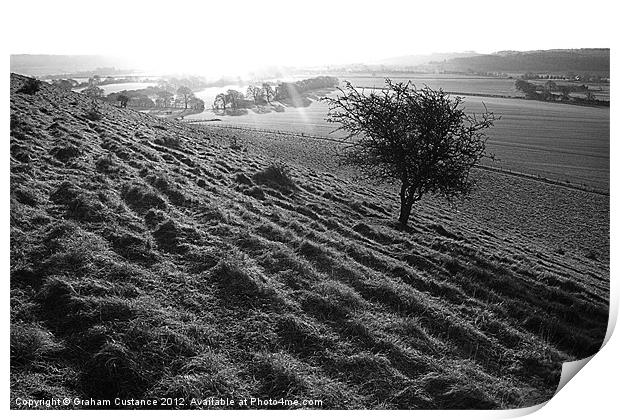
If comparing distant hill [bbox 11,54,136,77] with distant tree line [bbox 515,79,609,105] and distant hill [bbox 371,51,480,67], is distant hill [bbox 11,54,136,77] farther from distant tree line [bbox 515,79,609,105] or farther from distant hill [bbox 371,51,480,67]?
distant tree line [bbox 515,79,609,105]

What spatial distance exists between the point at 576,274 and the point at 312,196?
9.69 feet

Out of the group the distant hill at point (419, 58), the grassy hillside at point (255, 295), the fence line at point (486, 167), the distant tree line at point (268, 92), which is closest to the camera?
the grassy hillside at point (255, 295)

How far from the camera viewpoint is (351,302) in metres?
3.33

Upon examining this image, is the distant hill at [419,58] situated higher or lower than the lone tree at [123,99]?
higher

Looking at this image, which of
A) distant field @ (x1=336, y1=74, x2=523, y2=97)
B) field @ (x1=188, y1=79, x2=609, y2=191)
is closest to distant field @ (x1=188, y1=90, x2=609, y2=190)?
field @ (x1=188, y1=79, x2=609, y2=191)

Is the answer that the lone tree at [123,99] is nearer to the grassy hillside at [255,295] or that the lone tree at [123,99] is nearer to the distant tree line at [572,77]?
the grassy hillside at [255,295]

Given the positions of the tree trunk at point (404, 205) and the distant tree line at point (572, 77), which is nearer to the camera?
the distant tree line at point (572, 77)

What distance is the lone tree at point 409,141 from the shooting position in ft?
17.1

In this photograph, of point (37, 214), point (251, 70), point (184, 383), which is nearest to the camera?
point (184, 383)

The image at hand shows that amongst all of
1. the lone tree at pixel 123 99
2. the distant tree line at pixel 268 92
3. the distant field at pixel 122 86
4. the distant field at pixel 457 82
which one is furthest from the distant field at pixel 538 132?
the lone tree at pixel 123 99

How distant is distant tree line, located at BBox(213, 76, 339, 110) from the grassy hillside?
96 centimetres

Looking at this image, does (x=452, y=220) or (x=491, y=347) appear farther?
(x=452, y=220)

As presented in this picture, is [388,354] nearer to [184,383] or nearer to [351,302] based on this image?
[351,302]

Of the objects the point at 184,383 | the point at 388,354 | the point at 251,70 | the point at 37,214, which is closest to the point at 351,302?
the point at 388,354
